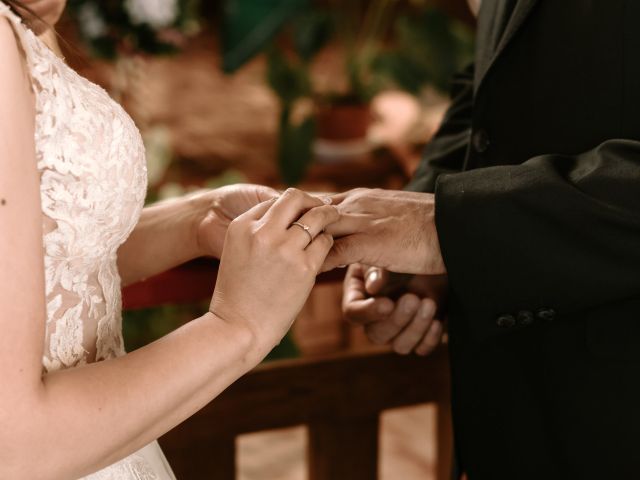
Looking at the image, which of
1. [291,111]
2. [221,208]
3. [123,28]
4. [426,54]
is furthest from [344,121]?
[221,208]

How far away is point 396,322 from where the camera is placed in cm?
148

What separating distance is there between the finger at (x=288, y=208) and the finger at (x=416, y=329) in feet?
1.35

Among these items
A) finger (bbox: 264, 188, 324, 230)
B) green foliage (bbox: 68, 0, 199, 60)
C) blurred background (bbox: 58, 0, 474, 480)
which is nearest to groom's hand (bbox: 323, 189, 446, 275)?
finger (bbox: 264, 188, 324, 230)

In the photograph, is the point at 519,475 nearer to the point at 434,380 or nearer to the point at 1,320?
the point at 434,380

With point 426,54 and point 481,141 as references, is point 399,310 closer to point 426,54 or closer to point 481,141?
point 481,141

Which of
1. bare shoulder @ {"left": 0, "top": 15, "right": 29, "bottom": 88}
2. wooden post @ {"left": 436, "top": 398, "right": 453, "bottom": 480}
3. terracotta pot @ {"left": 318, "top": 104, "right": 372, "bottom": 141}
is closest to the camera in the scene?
bare shoulder @ {"left": 0, "top": 15, "right": 29, "bottom": 88}

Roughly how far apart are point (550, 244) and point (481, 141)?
0.30 metres

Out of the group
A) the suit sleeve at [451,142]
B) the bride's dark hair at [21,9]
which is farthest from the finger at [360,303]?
the bride's dark hair at [21,9]

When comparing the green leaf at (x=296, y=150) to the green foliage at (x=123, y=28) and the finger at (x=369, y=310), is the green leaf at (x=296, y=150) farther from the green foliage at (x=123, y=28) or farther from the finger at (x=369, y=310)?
the finger at (x=369, y=310)

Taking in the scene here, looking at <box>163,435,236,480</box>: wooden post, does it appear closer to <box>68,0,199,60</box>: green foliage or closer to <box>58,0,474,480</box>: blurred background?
<box>58,0,474,480</box>: blurred background

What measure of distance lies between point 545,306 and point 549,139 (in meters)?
0.28

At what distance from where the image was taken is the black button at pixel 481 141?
4.65ft

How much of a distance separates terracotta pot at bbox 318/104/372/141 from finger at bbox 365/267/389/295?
2.98 meters

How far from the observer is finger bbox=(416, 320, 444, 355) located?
151 cm
